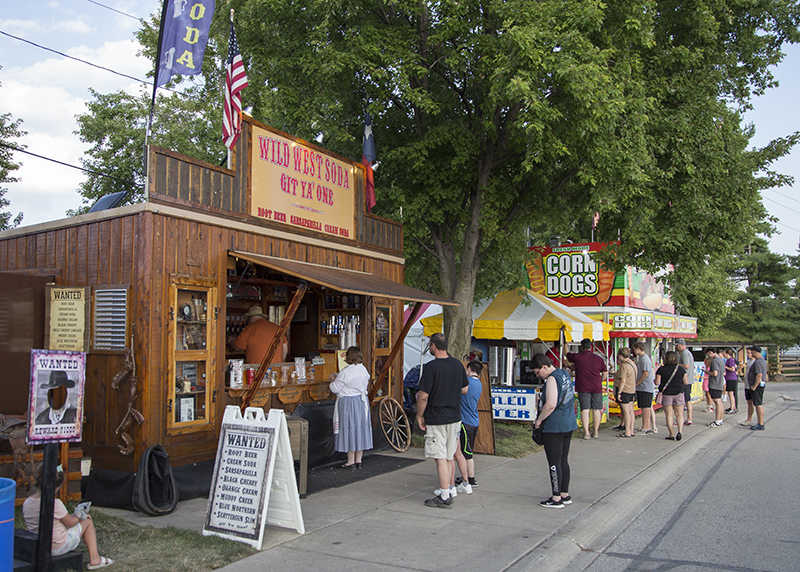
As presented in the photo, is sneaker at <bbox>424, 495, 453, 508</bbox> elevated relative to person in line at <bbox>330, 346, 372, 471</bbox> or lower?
lower

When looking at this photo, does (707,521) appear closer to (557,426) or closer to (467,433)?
(557,426)

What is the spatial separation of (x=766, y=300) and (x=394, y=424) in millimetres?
34019

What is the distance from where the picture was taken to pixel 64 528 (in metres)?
4.82

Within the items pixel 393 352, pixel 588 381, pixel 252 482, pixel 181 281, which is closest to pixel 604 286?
pixel 588 381

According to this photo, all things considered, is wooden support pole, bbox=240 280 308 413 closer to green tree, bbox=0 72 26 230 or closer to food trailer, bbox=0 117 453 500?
food trailer, bbox=0 117 453 500

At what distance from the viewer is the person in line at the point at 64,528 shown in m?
4.77

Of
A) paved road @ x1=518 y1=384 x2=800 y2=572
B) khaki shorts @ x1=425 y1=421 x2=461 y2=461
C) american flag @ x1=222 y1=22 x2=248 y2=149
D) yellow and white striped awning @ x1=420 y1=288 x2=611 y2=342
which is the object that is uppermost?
american flag @ x1=222 y1=22 x2=248 y2=149

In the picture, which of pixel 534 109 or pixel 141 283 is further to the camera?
pixel 534 109

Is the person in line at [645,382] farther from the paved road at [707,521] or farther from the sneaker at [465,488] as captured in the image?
the sneaker at [465,488]

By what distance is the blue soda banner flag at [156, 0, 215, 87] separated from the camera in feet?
26.0

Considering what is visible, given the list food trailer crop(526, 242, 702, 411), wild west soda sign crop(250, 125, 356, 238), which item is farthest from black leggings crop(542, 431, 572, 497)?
food trailer crop(526, 242, 702, 411)

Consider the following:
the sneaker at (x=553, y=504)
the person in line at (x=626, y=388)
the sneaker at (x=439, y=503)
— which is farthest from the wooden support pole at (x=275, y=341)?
the person in line at (x=626, y=388)

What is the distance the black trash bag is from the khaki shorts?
2.75m

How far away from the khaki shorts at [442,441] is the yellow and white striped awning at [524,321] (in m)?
6.48
